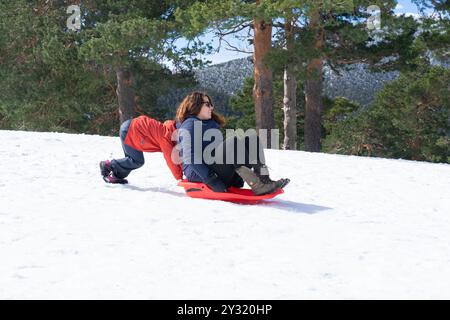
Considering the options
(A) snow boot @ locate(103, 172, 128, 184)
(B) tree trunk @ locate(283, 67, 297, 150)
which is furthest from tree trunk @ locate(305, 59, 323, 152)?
(A) snow boot @ locate(103, 172, 128, 184)

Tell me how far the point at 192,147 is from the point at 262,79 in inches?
376

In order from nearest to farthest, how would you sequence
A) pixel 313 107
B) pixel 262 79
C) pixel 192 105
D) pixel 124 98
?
pixel 192 105 → pixel 262 79 → pixel 313 107 → pixel 124 98

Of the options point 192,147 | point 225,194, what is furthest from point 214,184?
point 192,147

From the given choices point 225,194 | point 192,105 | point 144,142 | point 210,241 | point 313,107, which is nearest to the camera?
point 210,241

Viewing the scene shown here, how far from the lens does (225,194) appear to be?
5.17 meters

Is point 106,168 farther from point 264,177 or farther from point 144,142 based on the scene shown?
point 264,177

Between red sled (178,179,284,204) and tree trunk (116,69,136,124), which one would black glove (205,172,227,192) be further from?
tree trunk (116,69,136,124)

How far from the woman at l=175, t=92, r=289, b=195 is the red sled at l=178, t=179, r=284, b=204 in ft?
0.15

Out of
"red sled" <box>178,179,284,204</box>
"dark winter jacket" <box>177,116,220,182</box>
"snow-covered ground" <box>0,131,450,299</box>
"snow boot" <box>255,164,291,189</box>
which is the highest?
"dark winter jacket" <box>177,116,220,182</box>

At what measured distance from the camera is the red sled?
16.9ft

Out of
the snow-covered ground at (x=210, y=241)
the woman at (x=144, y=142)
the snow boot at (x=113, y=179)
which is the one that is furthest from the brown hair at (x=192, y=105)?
the snow boot at (x=113, y=179)

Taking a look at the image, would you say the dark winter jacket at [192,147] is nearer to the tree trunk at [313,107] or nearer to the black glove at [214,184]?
the black glove at [214,184]

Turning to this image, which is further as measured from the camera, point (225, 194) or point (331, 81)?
point (331, 81)

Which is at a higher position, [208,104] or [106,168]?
[208,104]
